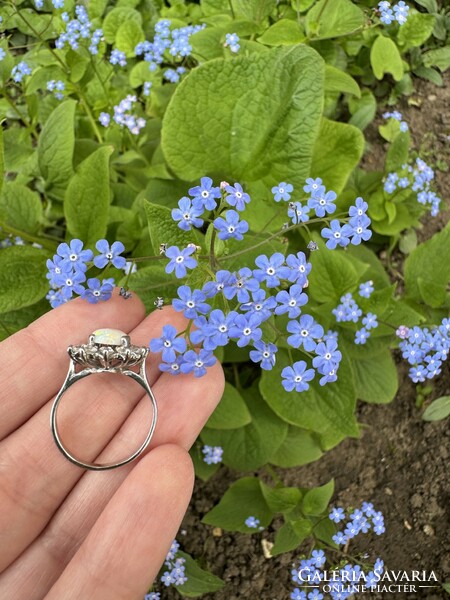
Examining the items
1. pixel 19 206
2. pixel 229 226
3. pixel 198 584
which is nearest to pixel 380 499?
pixel 198 584

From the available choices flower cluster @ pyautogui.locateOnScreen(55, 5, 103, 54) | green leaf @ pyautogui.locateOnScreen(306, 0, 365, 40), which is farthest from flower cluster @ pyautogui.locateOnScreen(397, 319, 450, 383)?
flower cluster @ pyautogui.locateOnScreen(55, 5, 103, 54)

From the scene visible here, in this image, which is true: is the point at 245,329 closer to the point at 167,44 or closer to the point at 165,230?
the point at 165,230

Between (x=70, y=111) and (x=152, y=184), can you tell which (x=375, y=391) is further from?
(x=70, y=111)

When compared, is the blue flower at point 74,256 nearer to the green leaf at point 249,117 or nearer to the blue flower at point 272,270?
the blue flower at point 272,270

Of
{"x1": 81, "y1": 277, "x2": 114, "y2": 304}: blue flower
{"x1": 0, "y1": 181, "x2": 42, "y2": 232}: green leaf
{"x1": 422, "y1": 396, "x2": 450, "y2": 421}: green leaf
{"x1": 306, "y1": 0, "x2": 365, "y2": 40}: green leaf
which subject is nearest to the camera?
{"x1": 81, "y1": 277, "x2": 114, "y2": 304}: blue flower

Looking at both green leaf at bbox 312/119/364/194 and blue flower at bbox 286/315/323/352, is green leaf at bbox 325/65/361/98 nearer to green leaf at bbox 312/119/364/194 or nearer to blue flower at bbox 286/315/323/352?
green leaf at bbox 312/119/364/194

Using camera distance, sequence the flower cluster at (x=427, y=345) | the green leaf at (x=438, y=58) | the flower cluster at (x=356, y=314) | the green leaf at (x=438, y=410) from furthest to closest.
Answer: the green leaf at (x=438, y=58), the green leaf at (x=438, y=410), the flower cluster at (x=356, y=314), the flower cluster at (x=427, y=345)

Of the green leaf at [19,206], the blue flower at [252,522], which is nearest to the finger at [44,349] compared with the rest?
the green leaf at [19,206]
